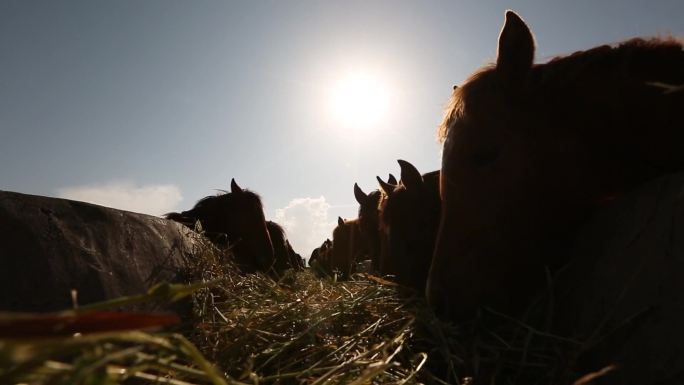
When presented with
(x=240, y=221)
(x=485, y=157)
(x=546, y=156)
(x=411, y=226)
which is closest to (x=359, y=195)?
(x=240, y=221)

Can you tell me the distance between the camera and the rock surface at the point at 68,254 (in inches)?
81.0

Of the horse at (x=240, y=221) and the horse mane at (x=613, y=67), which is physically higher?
the horse at (x=240, y=221)

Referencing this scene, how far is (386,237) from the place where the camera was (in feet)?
15.4

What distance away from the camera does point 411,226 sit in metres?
4.23

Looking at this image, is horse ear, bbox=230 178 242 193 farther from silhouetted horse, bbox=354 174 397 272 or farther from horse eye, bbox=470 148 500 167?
horse eye, bbox=470 148 500 167

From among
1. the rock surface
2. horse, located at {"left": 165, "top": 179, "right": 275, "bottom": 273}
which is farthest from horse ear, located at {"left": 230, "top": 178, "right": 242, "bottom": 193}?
the rock surface

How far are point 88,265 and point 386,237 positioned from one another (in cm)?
291

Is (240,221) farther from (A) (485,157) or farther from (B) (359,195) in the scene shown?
(A) (485,157)

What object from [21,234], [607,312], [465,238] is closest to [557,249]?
[465,238]

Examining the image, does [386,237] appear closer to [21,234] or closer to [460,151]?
[460,151]

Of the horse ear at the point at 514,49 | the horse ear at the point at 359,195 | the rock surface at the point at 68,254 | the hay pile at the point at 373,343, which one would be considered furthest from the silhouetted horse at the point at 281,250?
the horse ear at the point at 514,49

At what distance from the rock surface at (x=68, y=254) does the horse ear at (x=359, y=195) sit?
4929 mm

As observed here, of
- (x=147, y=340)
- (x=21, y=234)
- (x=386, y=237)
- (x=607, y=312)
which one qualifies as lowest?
(x=607, y=312)

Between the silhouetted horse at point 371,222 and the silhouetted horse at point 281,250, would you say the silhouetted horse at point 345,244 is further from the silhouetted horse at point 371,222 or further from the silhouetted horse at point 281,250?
the silhouetted horse at point 371,222
